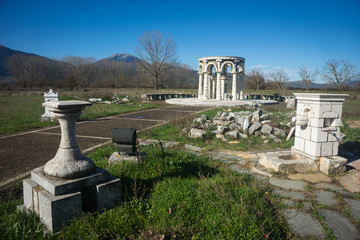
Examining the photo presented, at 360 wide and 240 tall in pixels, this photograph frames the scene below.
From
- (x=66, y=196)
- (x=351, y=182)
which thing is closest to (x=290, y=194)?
(x=351, y=182)

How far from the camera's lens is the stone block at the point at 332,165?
494 cm

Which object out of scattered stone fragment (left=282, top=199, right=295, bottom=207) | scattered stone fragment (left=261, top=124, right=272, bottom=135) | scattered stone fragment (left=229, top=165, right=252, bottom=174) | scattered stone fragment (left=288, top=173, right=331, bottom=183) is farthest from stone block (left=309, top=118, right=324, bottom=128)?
scattered stone fragment (left=261, top=124, right=272, bottom=135)

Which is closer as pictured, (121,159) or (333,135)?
(121,159)

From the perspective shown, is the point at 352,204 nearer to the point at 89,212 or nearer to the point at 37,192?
the point at 89,212

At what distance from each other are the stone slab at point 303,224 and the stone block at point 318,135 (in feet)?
7.57

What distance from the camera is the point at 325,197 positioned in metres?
3.93

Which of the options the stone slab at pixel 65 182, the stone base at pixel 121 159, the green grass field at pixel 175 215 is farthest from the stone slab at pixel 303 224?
the stone base at pixel 121 159

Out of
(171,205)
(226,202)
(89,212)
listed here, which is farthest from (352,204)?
(89,212)

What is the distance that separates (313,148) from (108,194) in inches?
178

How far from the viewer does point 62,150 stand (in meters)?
3.20

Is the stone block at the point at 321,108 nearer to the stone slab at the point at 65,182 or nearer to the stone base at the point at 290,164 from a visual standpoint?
the stone base at the point at 290,164

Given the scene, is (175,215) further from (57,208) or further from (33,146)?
(33,146)

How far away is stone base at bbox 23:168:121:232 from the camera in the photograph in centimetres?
279

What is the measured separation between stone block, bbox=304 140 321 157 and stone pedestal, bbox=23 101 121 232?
435 cm
